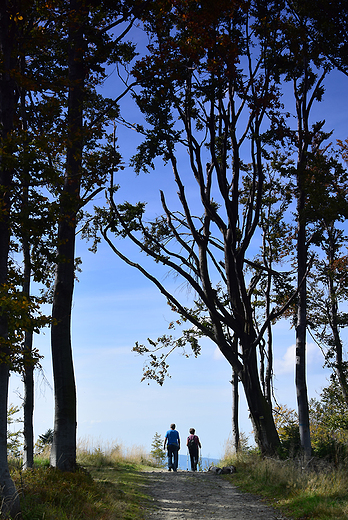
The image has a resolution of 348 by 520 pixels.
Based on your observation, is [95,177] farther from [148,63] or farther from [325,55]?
[325,55]

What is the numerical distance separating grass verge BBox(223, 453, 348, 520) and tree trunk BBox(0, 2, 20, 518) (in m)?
5.15

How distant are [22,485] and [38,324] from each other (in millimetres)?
3035

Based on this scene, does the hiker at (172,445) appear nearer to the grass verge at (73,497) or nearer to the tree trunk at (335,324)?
the grass verge at (73,497)

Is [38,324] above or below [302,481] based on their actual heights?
above

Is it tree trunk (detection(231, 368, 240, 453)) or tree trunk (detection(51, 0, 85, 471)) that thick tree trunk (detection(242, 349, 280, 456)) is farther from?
tree trunk (detection(51, 0, 85, 471))

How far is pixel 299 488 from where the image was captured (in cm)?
962

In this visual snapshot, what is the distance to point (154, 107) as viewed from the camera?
1463 cm

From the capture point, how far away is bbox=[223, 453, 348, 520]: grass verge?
316 inches

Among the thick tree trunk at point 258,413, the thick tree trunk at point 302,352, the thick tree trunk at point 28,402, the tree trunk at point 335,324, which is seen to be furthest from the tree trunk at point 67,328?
the tree trunk at point 335,324

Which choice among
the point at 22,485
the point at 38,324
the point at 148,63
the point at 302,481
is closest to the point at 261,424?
the point at 302,481

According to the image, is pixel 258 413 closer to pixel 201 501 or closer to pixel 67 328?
pixel 201 501

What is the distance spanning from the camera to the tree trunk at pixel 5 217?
279 inches

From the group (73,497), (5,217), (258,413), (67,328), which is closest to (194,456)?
(258,413)

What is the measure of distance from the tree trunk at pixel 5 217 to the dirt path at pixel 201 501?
117 inches
